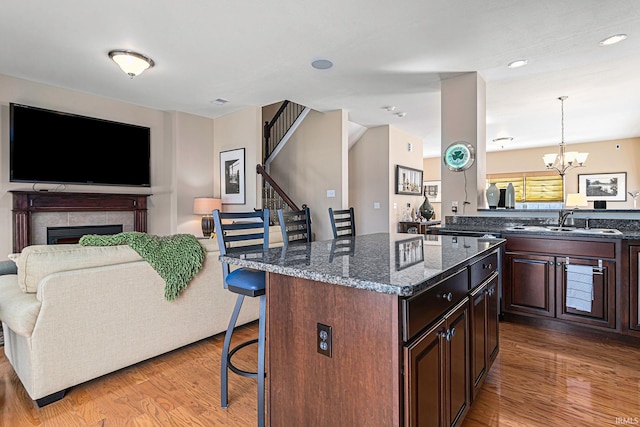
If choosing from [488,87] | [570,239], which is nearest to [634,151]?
[488,87]

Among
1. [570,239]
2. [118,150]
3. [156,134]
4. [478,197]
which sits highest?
[156,134]

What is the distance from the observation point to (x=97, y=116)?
4.90m

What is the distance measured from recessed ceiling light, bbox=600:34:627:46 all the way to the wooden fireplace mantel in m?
5.83

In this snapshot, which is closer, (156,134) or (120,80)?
(120,80)

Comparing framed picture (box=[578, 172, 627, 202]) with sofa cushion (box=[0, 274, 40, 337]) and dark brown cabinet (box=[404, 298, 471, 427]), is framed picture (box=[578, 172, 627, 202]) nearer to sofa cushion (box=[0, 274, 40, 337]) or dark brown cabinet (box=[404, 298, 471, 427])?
dark brown cabinet (box=[404, 298, 471, 427])

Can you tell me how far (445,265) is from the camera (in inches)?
51.6

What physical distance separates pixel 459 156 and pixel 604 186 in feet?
19.6

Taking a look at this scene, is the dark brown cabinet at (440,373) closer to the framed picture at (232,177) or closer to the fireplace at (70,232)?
the framed picture at (232,177)

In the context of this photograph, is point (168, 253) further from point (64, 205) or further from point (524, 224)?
point (524, 224)

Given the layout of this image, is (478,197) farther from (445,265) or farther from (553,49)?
(445,265)

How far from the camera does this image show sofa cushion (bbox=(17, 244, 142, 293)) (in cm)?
191

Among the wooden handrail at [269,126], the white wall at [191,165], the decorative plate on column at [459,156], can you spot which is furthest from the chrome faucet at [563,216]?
the white wall at [191,165]

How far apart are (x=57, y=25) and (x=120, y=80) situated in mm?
1334

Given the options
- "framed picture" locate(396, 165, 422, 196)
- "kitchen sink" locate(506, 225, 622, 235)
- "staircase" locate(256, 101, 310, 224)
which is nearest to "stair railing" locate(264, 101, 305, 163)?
"staircase" locate(256, 101, 310, 224)
